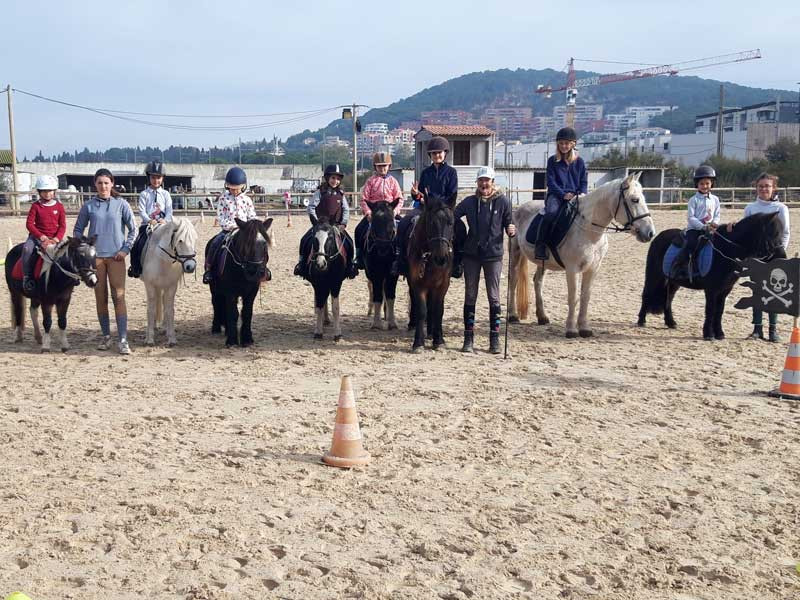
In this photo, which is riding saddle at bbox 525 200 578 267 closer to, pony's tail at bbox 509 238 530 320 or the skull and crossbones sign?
pony's tail at bbox 509 238 530 320

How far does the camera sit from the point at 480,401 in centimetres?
721

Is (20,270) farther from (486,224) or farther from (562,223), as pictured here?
(562,223)

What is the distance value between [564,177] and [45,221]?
6.44 meters

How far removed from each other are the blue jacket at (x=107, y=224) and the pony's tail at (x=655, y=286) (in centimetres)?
685

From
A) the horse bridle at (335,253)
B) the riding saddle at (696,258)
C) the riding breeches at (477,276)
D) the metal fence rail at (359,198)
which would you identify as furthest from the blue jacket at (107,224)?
the metal fence rail at (359,198)

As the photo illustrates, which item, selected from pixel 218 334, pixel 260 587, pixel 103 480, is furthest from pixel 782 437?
pixel 218 334

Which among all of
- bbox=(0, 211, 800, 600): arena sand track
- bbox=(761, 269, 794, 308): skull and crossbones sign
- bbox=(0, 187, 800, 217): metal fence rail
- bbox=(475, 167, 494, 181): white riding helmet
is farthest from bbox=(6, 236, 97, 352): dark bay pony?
bbox=(0, 187, 800, 217): metal fence rail

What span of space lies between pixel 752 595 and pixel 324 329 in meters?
7.61

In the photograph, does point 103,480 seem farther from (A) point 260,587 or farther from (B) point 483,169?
(B) point 483,169

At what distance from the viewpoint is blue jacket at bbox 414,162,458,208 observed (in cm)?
936

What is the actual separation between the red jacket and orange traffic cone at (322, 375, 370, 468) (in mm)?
5159

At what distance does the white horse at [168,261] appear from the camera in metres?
9.10

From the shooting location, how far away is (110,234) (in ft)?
29.6

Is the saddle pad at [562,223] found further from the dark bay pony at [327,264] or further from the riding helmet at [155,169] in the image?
the riding helmet at [155,169]
